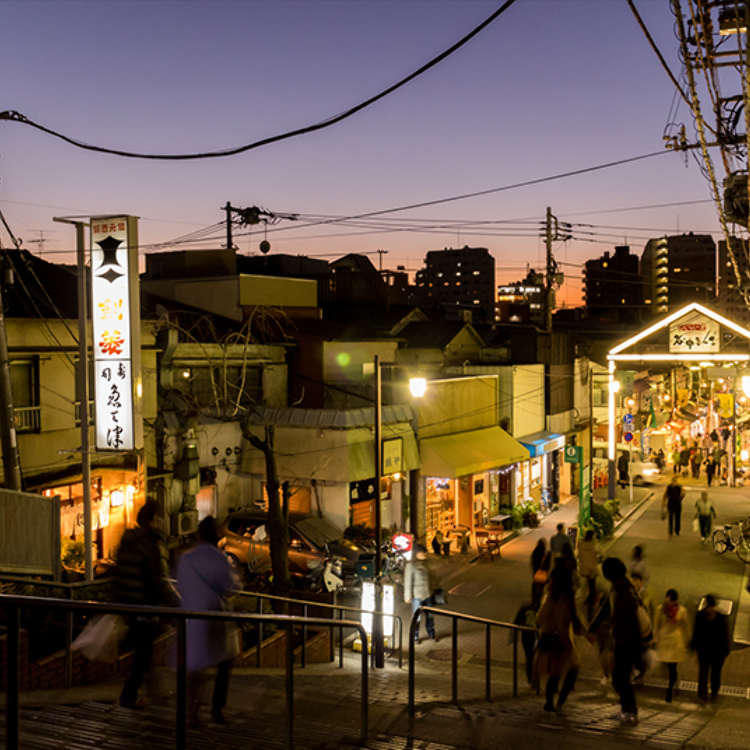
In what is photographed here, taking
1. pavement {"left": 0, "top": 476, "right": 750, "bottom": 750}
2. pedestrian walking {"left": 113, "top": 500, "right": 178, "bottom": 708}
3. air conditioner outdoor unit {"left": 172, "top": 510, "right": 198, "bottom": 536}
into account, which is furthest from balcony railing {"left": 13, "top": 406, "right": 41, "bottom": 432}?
pedestrian walking {"left": 113, "top": 500, "right": 178, "bottom": 708}

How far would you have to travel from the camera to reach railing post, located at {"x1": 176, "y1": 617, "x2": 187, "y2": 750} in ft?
14.7

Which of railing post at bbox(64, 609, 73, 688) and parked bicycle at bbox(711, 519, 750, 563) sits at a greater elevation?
railing post at bbox(64, 609, 73, 688)

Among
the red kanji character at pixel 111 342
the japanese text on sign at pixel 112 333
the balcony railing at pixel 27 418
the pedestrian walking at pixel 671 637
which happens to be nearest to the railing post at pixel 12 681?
the pedestrian walking at pixel 671 637

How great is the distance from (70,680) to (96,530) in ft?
40.1

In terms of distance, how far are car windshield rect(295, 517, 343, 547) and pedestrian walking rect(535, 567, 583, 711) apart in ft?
42.2

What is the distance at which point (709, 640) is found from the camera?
11188 mm

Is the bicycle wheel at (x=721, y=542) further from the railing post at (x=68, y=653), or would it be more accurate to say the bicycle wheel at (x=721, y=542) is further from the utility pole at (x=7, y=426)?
the railing post at (x=68, y=653)

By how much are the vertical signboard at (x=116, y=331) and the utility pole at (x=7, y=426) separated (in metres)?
1.59

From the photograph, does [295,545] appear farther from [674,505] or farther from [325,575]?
[674,505]

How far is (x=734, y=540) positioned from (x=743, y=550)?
59cm

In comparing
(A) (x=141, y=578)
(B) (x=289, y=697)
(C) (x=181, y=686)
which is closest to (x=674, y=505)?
(B) (x=289, y=697)

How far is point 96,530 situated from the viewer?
20.7 meters

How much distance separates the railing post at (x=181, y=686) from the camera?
447 centimetres

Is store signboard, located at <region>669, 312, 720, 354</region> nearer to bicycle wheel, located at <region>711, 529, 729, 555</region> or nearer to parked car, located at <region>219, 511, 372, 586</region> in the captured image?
bicycle wheel, located at <region>711, 529, 729, 555</region>
